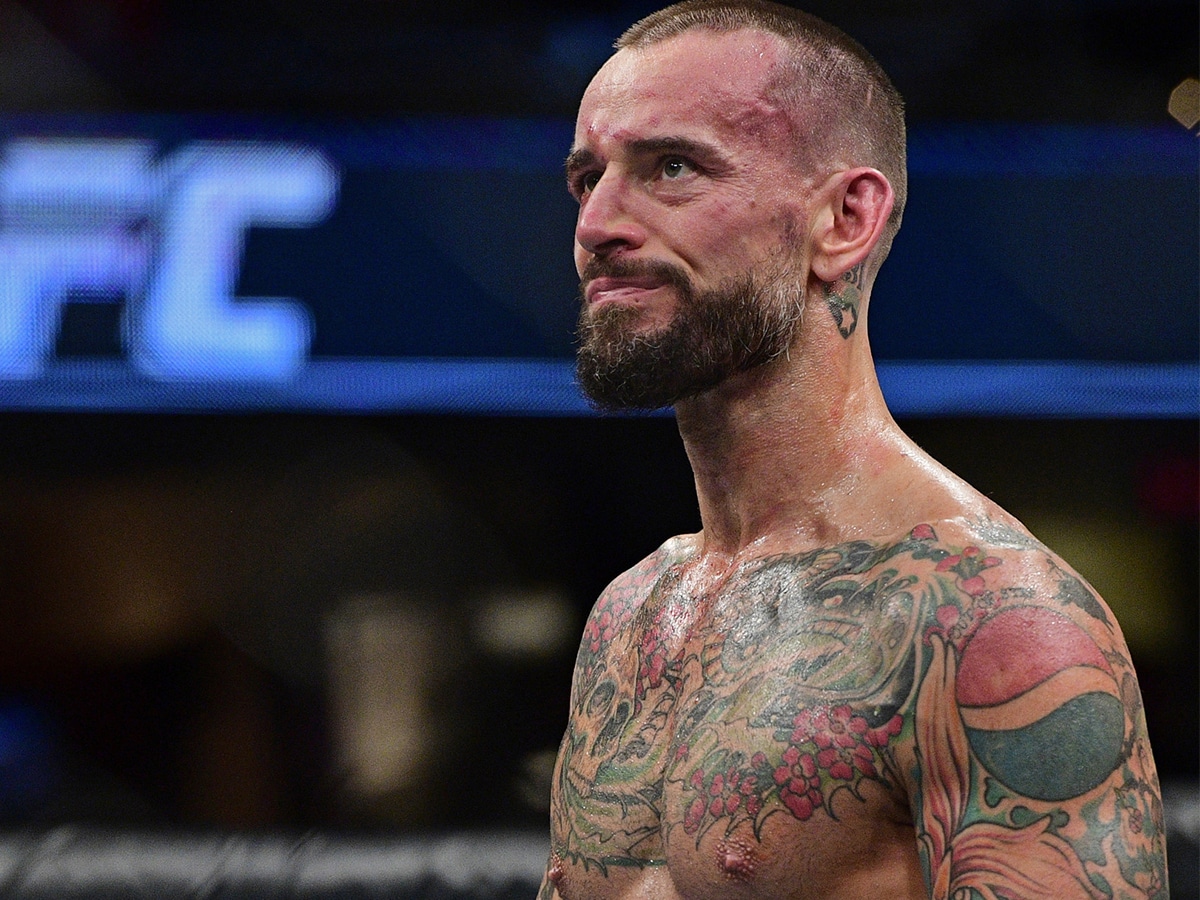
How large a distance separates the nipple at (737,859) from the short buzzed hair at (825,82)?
0.54 metres

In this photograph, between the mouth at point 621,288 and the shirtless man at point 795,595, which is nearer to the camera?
the shirtless man at point 795,595

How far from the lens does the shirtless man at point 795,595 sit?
0.86 m

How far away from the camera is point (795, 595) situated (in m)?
1.04

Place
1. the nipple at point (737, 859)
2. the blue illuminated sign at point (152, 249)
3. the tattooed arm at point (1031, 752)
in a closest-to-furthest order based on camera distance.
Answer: the tattooed arm at point (1031, 752) → the nipple at point (737, 859) → the blue illuminated sign at point (152, 249)

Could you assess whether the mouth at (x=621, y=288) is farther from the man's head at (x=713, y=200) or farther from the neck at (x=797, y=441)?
the neck at (x=797, y=441)

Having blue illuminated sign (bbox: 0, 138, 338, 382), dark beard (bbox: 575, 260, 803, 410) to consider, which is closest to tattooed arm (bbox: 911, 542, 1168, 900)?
dark beard (bbox: 575, 260, 803, 410)

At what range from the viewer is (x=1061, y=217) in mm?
2193

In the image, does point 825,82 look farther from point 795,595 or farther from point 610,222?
point 795,595

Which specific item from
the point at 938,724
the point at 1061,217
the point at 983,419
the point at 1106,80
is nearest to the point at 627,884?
the point at 938,724

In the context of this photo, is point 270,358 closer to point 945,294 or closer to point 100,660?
point 100,660

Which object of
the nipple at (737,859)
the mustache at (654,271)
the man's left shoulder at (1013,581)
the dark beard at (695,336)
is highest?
the mustache at (654,271)

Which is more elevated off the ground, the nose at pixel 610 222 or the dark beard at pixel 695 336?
the nose at pixel 610 222

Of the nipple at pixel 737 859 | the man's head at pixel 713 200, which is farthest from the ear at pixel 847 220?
the nipple at pixel 737 859

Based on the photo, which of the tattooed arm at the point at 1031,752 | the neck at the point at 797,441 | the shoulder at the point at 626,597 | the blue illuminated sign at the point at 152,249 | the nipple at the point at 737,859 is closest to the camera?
the tattooed arm at the point at 1031,752
